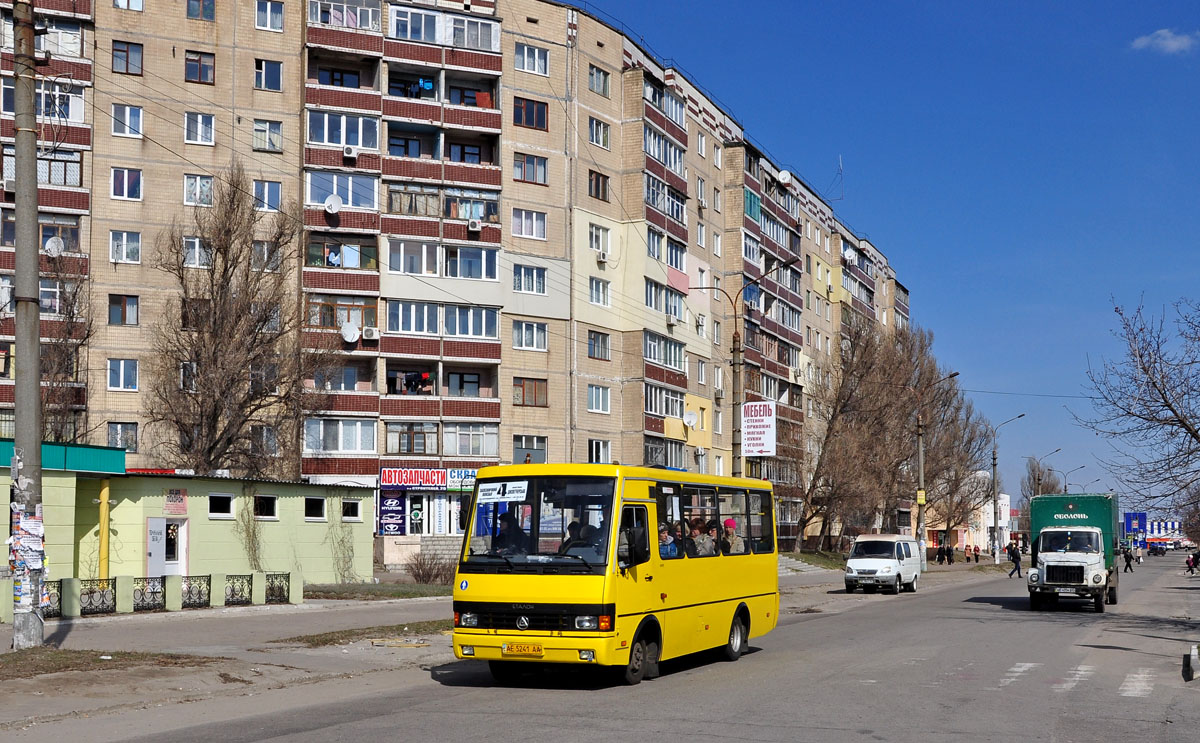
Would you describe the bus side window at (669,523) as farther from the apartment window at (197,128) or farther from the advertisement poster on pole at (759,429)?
the apartment window at (197,128)

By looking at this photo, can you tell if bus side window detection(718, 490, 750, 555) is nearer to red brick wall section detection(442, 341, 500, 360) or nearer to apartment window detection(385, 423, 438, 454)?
apartment window detection(385, 423, 438, 454)

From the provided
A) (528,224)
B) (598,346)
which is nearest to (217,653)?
(528,224)

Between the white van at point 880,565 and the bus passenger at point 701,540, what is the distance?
25299mm

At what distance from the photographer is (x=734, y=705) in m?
12.7

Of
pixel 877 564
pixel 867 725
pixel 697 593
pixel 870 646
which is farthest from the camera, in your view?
pixel 877 564

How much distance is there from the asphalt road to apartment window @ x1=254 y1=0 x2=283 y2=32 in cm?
4116

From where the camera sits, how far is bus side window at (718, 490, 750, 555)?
17.2 meters

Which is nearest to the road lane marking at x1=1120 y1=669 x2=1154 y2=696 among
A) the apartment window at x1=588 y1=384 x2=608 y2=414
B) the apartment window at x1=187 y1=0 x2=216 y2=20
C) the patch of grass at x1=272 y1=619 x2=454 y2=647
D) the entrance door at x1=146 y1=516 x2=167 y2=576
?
the patch of grass at x1=272 y1=619 x2=454 y2=647

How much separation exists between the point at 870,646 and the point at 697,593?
5.62m

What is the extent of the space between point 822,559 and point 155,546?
4713 cm

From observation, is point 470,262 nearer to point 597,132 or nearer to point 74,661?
point 597,132

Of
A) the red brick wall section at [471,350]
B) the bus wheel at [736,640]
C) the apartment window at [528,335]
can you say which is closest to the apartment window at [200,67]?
the red brick wall section at [471,350]

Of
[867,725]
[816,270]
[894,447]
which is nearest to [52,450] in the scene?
[867,725]

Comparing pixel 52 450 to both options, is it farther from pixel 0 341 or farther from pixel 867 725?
pixel 0 341
